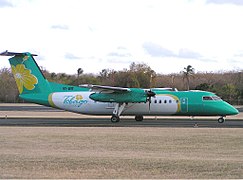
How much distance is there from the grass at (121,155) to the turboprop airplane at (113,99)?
1368 cm

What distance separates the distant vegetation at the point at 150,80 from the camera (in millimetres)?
88750

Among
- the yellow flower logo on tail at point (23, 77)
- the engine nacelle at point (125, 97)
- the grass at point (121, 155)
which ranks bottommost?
the grass at point (121, 155)

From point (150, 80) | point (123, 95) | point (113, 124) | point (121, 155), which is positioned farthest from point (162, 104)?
point (150, 80)

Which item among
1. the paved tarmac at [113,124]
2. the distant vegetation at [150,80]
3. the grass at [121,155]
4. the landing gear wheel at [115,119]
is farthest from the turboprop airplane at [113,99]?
the distant vegetation at [150,80]

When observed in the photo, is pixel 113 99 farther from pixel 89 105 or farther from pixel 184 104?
pixel 184 104

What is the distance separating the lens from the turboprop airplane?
131 feet

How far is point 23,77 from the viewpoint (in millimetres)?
42000

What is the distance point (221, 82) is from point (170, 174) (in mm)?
102880

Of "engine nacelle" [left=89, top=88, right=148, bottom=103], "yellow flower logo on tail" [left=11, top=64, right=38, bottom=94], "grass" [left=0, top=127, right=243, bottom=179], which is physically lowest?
"grass" [left=0, top=127, right=243, bottom=179]

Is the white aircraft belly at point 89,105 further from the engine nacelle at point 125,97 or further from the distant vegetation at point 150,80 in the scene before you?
the distant vegetation at point 150,80

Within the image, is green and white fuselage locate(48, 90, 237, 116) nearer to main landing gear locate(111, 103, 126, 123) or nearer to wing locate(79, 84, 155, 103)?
main landing gear locate(111, 103, 126, 123)

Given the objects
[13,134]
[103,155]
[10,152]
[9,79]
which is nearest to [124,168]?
[103,155]

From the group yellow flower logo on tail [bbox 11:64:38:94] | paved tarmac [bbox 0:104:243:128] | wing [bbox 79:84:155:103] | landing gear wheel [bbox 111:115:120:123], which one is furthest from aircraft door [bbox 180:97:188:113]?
yellow flower logo on tail [bbox 11:64:38:94]

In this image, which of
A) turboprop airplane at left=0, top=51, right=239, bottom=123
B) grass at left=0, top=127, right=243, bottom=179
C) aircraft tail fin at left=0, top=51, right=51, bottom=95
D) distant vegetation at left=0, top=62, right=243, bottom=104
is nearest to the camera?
grass at left=0, top=127, right=243, bottom=179
